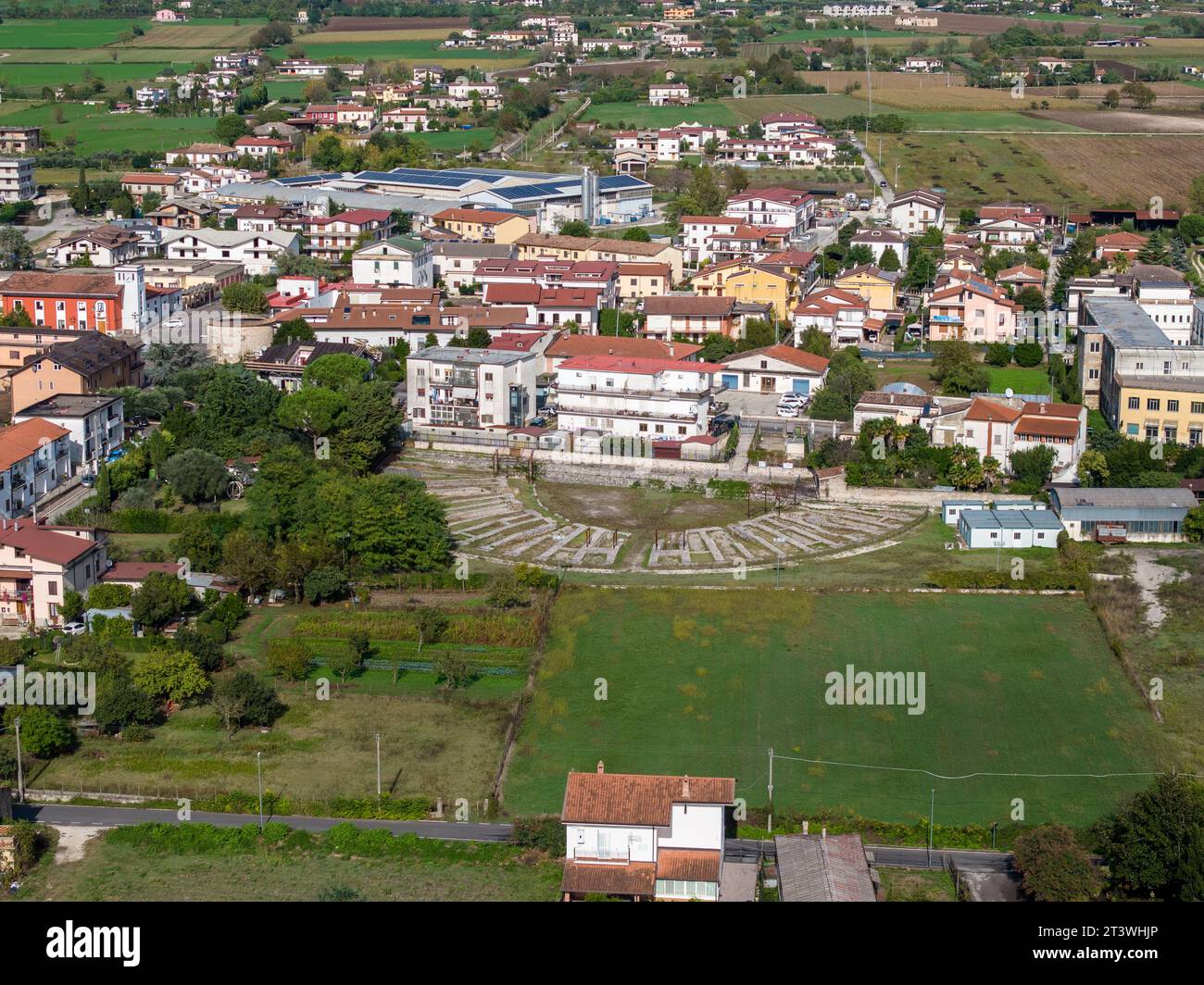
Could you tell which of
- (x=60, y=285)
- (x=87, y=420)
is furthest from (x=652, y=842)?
(x=60, y=285)

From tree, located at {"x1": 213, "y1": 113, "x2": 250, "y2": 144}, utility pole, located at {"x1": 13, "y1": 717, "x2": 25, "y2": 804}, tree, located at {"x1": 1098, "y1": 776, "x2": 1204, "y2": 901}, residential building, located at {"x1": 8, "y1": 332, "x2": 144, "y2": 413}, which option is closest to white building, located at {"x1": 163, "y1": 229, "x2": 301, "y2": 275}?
residential building, located at {"x1": 8, "y1": 332, "x2": 144, "y2": 413}

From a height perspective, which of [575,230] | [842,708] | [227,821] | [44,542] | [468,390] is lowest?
[227,821]

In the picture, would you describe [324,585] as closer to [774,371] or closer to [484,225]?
[774,371]

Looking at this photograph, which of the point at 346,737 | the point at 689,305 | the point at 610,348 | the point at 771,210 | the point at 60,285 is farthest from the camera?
the point at 771,210

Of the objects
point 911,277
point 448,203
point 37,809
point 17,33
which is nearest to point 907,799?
point 37,809

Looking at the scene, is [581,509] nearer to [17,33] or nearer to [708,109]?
[708,109]

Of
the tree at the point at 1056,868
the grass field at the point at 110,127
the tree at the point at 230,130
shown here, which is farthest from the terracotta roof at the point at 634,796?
the grass field at the point at 110,127

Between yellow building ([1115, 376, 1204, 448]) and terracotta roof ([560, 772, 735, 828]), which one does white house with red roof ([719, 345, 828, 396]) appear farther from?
terracotta roof ([560, 772, 735, 828])
